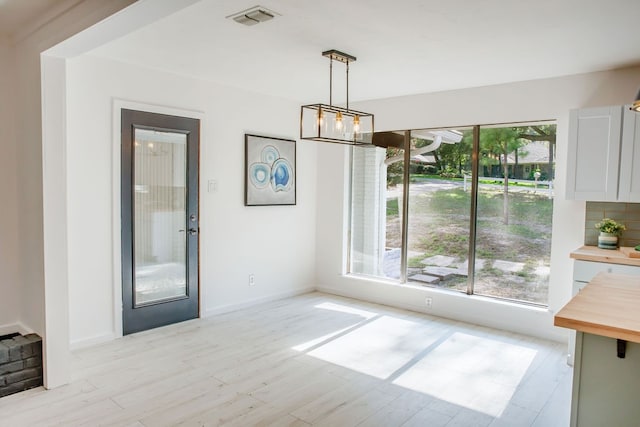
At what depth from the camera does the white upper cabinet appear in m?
3.56

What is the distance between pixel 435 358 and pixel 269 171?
9.45 feet

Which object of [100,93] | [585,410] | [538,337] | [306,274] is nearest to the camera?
[585,410]

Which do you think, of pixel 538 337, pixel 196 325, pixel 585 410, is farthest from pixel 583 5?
pixel 196 325

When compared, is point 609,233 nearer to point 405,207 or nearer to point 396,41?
point 405,207

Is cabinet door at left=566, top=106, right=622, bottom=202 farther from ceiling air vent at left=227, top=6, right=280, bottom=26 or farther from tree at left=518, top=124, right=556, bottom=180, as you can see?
ceiling air vent at left=227, top=6, right=280, bottom=26

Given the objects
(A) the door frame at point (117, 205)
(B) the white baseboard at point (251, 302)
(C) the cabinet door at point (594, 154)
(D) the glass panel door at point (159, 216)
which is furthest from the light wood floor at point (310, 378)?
(C) the cabinet door at point (594, 154)

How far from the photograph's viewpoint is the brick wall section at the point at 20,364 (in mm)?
2969

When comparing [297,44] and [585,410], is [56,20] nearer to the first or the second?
[297,44]

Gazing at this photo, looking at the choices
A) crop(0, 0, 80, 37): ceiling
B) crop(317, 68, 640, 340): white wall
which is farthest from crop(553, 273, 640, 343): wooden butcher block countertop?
crop(0, 0, 80, 37): ceiling

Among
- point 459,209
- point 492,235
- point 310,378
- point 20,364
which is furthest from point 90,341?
point 492,235

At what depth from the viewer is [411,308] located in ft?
17.1

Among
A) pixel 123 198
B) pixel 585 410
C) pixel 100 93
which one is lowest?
pixel 585 410

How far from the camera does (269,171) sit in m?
5.36

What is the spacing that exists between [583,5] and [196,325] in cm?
414
